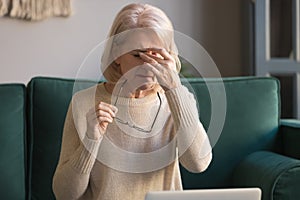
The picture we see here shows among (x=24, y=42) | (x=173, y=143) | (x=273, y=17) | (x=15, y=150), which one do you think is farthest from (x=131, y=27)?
(x=273, y=17)

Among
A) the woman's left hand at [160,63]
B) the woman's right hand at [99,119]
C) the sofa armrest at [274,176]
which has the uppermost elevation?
the woman's left hand at [160,63]

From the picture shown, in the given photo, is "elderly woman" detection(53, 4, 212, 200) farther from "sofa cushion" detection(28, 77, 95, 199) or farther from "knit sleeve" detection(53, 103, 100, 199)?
"sofa cushion" detection(28, 77, 95, 199)

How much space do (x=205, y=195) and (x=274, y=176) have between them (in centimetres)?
72

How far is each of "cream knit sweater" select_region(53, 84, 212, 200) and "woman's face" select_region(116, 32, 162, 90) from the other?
68 mm

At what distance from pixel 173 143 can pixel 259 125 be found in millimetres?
830

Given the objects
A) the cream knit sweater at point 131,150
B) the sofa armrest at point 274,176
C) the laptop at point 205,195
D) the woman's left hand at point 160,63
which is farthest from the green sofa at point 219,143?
the laptop at point 205,195

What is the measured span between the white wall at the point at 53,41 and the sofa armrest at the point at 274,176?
114 centimetres

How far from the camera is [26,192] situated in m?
1.69

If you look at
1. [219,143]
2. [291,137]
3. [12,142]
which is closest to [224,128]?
[219,143]

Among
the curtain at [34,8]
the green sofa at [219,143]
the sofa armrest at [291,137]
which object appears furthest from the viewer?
Result: the curtain at [34,8]

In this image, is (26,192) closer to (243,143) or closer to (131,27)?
(243,143)

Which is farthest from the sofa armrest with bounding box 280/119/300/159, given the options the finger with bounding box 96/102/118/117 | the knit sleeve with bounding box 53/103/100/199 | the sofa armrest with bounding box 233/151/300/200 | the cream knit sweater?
the finger with bounding box 96/102/118/117

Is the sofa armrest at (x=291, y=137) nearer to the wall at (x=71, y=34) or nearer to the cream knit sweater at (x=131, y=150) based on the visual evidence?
the cream knit sweater at (x=131, y=150)

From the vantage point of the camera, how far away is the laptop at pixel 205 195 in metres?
0.77
